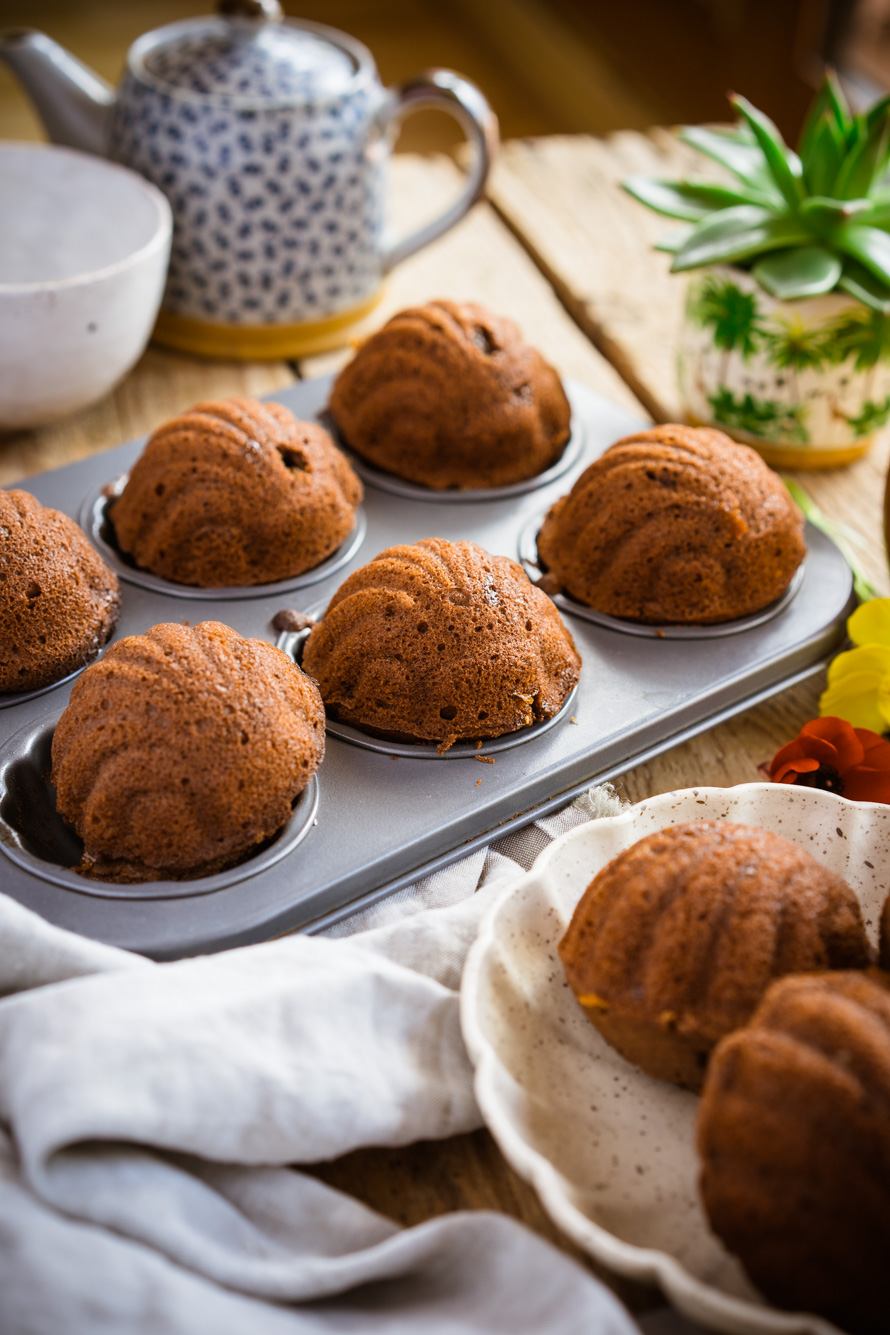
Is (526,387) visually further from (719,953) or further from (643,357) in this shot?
(719,953)

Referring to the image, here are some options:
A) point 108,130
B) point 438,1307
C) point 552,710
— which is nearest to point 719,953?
point 438,1307

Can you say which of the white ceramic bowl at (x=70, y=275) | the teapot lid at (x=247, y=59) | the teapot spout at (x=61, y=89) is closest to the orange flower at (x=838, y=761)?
the white ceramic bowl at (x=70, y=275)

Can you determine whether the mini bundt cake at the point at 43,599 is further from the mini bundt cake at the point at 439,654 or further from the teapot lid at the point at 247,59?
the teapot lid at the point at 247,59

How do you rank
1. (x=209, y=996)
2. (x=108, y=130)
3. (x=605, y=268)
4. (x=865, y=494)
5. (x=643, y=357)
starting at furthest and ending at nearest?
(x=605, y=268) → (x=643, y=357) → (x=108, y=130) → (x=865, y=494) → (x=209, y=996)

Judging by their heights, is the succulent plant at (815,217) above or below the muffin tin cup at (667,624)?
above

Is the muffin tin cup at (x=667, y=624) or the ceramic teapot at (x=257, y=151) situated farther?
the ceramic teapot at (x=257, y=151)
